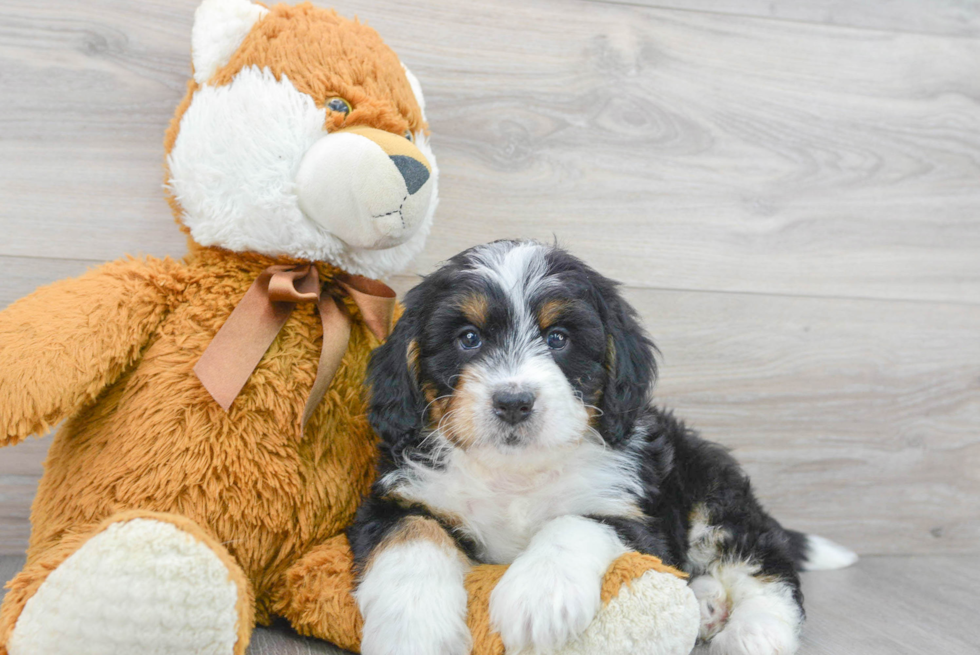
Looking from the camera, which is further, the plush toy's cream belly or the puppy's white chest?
the puppy's white chest

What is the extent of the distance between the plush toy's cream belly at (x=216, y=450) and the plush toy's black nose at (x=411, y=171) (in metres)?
0.36

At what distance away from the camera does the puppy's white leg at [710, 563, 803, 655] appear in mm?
1613

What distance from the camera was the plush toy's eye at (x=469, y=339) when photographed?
1574 mm

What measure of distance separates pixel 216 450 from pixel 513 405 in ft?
1.95

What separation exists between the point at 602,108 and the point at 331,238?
3.78 ft

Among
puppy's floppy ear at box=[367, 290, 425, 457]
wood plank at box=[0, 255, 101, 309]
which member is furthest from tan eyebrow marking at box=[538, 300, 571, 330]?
wood plank at box=[0, 255, 101, 309]

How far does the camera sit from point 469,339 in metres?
1.58

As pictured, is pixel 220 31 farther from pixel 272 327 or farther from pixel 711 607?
pixel 711 607

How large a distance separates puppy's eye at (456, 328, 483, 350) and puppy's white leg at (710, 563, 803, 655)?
812 mm

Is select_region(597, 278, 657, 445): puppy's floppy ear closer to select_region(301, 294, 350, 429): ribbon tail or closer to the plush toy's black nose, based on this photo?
the plush toy's black nose

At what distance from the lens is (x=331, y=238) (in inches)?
65.5

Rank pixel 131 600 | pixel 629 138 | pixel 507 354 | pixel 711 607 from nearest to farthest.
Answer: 1. pixel 131 600
2. pixel 507 354
3. pixel 711 607
4. pixel 629 138

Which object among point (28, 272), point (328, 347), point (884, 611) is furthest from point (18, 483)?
point (884, 611)

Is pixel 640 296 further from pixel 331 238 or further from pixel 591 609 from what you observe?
pixel 591 609
